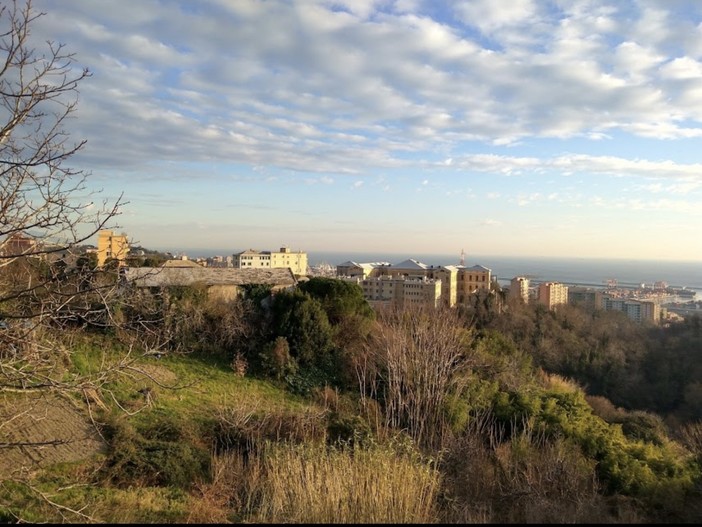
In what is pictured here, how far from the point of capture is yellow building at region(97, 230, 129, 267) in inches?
198

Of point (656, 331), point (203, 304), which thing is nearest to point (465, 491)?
point (203, 304)

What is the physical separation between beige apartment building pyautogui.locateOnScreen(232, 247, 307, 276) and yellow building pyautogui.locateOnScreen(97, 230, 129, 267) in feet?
188

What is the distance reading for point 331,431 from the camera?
10.2 m

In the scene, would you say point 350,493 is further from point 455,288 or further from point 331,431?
point 455,288

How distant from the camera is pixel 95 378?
5.11m

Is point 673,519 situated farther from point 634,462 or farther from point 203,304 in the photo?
point 203,304

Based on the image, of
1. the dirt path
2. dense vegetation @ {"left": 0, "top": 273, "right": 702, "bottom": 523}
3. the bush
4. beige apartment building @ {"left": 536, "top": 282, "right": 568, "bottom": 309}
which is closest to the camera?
dense vegetation @ {"left": 0, "top": 273, "right": 702, "bottom": 523}

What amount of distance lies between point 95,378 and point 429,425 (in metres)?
7.55

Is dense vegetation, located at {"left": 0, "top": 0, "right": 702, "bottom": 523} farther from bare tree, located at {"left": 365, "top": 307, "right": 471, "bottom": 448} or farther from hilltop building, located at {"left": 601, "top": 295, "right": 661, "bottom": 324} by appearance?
hilltop building, located at {"left": 601, "top": 295, "right": 661, "bottom": 324}

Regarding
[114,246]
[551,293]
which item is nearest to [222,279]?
[114,246]

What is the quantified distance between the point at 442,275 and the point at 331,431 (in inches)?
1565

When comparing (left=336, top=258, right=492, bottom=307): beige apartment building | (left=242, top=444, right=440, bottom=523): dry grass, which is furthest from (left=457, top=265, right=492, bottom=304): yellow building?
(left=242, top=444, right=440, bottom=523): dry grass

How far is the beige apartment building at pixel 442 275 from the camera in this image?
47.6 metres

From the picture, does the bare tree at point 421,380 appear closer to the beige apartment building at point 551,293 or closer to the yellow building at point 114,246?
the yellow building at point 114,246
